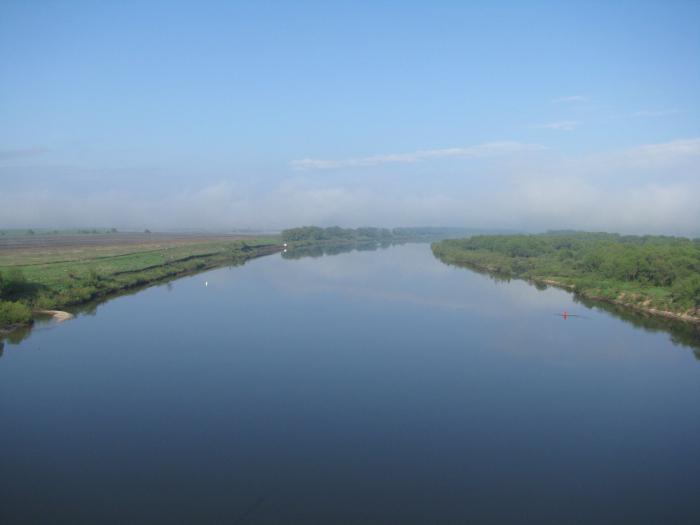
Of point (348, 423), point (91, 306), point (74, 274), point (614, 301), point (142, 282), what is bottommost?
point (348, 423)

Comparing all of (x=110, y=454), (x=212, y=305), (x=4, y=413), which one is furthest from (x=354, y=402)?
(x=212, y=305)

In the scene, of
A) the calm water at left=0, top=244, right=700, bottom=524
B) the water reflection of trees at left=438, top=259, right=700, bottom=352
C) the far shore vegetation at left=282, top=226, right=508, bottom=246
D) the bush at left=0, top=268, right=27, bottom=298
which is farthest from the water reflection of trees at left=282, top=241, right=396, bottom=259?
the calm water at left=0, top=244, right=700, bottom=524

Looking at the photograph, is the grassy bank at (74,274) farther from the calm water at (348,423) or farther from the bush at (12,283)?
the calm water at (348,423)

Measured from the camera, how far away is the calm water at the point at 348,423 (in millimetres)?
4957

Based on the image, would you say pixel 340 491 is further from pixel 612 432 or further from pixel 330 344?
pixel 330 344

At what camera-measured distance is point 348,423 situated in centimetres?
660

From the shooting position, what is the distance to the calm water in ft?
16.3

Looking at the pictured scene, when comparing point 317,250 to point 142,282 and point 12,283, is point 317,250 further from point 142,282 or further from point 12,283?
point 12,283

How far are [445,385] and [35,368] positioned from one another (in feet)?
22.9

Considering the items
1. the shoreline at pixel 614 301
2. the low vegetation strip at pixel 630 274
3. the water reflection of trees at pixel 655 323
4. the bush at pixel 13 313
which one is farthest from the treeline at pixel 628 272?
the bush at pixel 13 313

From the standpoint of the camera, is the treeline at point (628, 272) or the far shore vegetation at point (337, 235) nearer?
the treeline at point (628, 272)

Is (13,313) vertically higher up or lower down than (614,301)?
higher up

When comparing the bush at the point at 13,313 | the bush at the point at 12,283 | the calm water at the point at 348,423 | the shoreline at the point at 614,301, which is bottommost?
the calm water at the point at 348,423

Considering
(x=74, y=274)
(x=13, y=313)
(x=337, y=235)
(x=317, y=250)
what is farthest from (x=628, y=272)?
(x=337, y=235)
